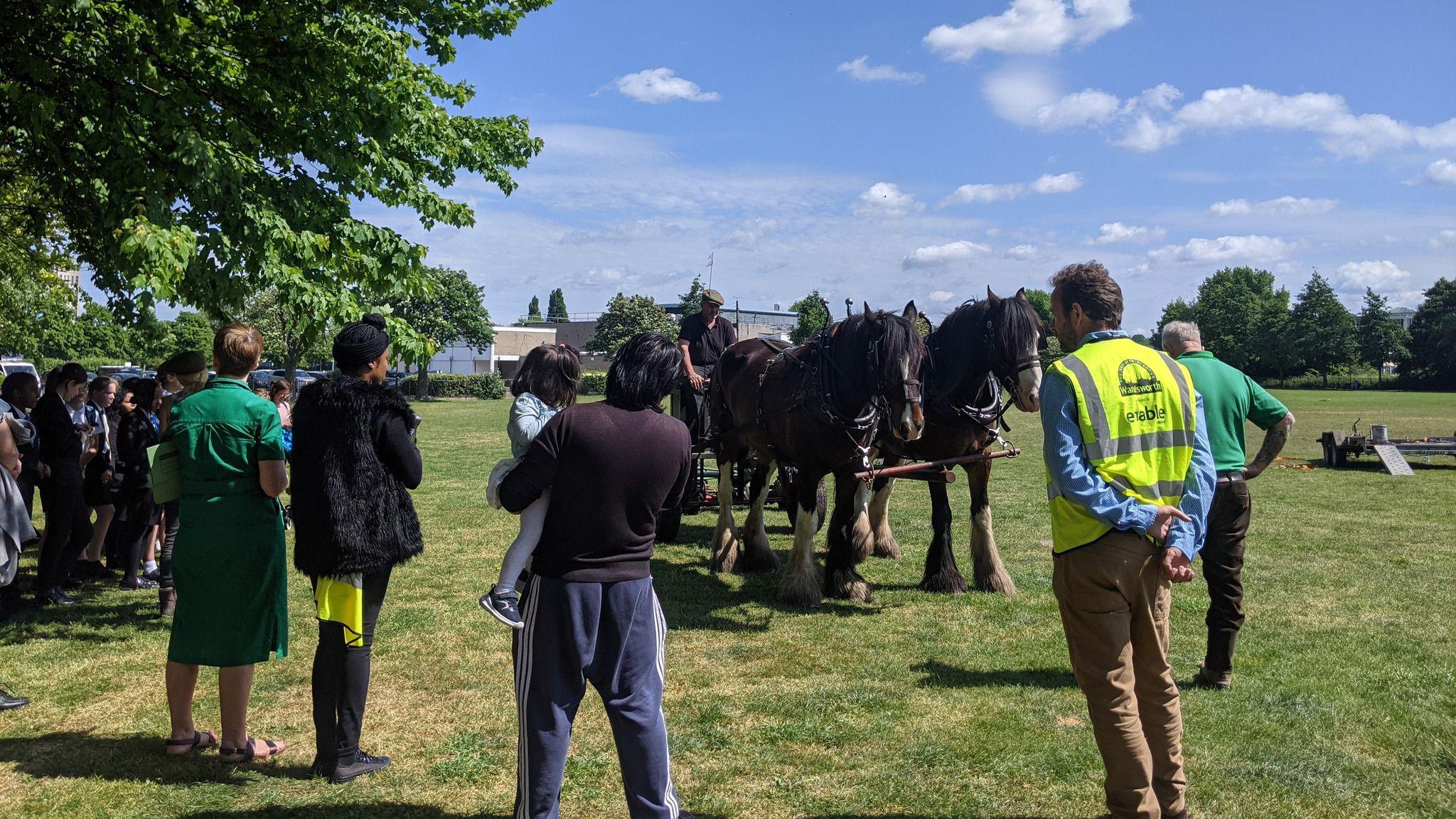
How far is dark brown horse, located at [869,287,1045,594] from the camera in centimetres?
693

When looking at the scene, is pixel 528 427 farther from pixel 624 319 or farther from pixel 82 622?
pixel 624 319

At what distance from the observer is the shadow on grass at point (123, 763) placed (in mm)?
4266

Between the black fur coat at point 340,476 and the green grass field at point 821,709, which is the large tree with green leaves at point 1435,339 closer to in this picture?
the green grass field at point 821,709

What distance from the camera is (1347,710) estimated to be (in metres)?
5.05

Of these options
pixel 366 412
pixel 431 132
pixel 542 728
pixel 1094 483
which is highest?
pixel 431 132

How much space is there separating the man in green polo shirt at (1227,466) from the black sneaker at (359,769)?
4.34 m

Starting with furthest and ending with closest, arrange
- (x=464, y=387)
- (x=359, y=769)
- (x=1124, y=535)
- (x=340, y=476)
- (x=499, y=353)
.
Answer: (x=499, y=353), (x=464, y=387), (x=359, y=769), (x=340, y=476), (x=1124, y=535)

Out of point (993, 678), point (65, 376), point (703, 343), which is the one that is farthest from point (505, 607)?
point (703, 343)

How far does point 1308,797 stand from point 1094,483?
198 cm

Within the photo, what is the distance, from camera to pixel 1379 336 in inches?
2943

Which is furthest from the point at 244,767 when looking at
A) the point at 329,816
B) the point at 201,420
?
the point at 201,420

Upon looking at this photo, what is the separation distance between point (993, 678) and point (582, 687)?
325 centimetres

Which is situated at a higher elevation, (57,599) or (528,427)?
(528,427)

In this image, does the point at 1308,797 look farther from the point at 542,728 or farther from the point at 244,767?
the point at 244,767
